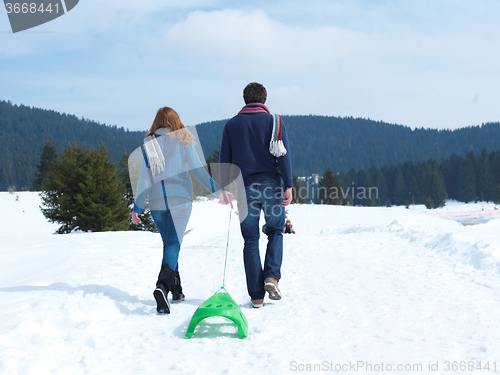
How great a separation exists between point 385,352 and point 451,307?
1.56m

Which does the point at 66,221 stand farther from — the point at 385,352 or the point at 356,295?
the point at 385,352

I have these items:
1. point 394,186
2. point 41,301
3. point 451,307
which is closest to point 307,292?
point 451,307

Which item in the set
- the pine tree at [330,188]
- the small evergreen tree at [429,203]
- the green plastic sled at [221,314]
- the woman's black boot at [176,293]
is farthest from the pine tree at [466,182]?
the green plastic sled at [221,314]

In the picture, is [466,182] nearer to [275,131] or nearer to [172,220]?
[275,131]

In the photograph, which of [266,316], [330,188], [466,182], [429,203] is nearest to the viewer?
[266,316]

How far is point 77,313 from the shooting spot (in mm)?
3988

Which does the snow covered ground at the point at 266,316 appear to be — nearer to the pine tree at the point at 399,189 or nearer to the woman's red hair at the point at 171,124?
the woman's red hair at the point at 171,124

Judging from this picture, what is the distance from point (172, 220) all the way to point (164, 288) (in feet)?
2.36

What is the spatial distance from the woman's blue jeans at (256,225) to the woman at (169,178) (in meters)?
0.32

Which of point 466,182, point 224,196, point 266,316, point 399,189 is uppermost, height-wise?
point 224,196

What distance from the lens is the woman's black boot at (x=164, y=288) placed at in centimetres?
419

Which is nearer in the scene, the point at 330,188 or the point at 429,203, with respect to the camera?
the point at 330,188

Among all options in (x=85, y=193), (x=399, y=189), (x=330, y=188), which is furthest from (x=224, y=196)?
(x=399, y=189)

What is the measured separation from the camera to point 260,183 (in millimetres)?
4508
